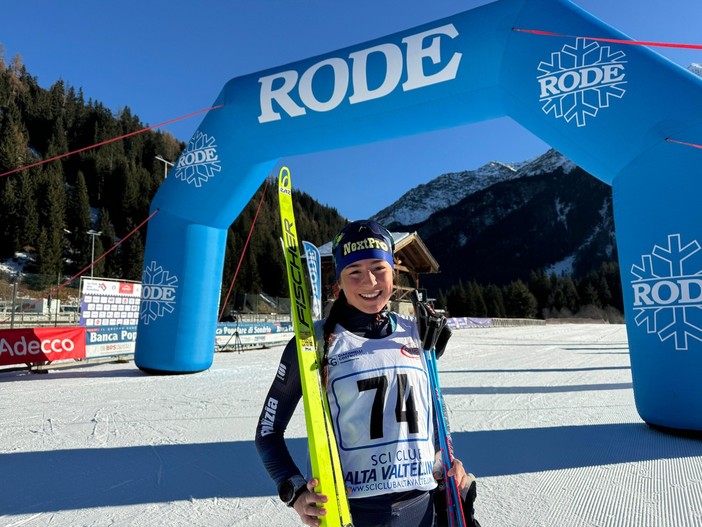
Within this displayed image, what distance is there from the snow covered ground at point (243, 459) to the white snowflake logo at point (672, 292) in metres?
0.93

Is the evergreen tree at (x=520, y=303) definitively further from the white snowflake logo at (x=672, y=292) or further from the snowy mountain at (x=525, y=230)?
the white snowflake logo at (x=672, y=292)

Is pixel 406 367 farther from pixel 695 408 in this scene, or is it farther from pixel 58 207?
pixel 58 207

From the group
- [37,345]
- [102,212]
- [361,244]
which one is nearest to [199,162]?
[37,345]

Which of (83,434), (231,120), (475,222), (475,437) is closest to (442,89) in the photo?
(231,120)

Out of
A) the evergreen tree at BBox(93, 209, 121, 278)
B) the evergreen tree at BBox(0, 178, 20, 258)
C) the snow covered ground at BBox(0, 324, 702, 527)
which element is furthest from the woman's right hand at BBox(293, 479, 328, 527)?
the evergreen tree at BBox(0, 178, 20, 258)

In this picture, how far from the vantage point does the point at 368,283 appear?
1.40 m

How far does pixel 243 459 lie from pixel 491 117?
5.21 metres

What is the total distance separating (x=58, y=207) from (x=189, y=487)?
65.4 meters

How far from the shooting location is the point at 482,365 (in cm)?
926

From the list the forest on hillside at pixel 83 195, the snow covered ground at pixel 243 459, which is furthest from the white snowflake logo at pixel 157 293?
the forest on hillside at pixel 83 195

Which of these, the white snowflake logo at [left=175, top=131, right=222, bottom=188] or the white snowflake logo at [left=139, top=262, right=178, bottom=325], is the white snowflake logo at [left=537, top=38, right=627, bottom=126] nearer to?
the white snowflake logo at [left=175, top=131, right=222, bottom=188]

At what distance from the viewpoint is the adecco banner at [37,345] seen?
7645 mm

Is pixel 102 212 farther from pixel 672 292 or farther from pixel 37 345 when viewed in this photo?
pixel 672 292

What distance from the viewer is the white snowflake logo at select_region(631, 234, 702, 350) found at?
3.66m
